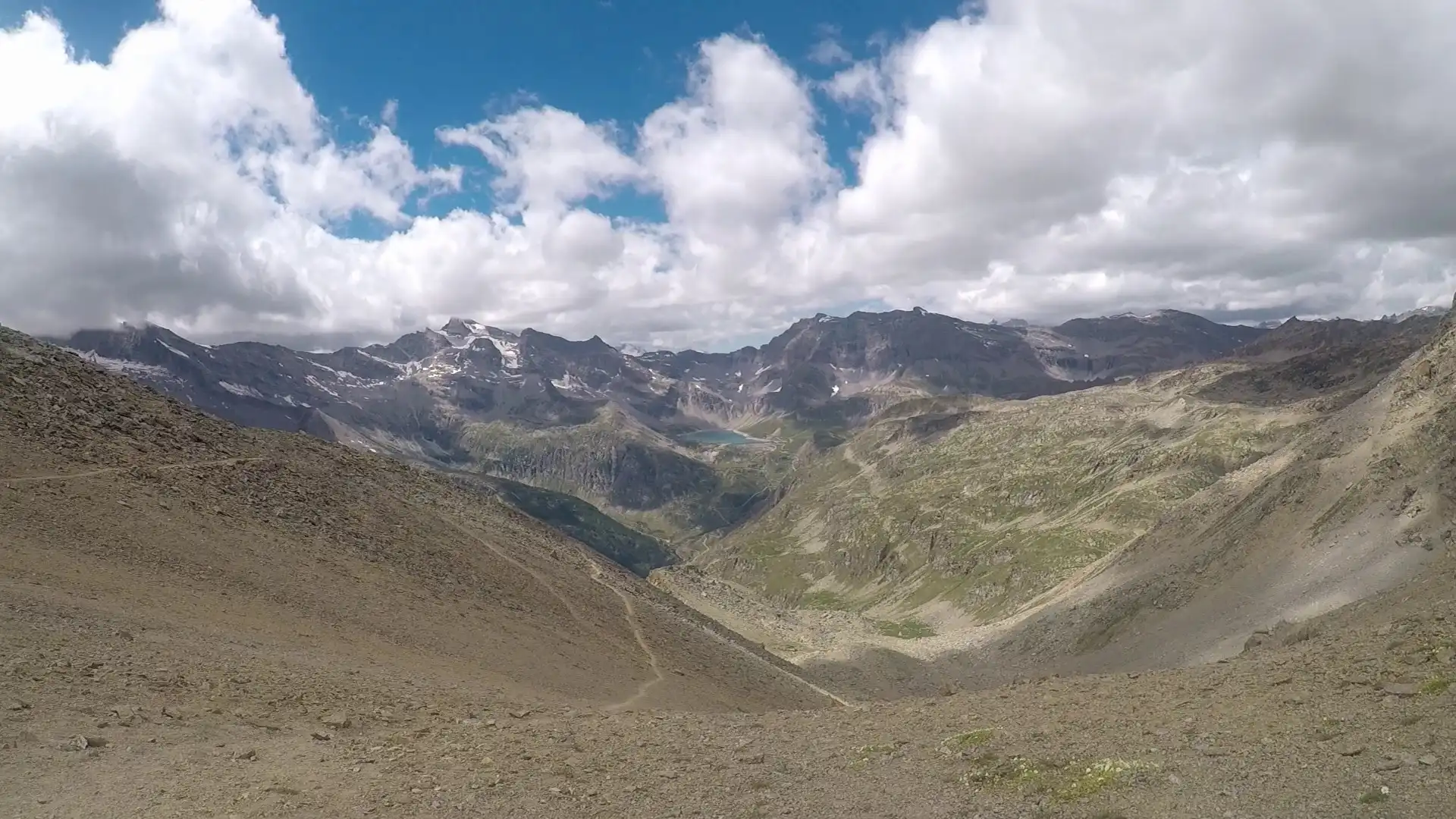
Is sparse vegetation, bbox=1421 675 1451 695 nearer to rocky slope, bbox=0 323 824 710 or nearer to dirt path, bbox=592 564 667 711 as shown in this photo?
dirt path, bbox=592 564 667 711

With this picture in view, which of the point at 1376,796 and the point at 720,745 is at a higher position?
the point at 1376,796

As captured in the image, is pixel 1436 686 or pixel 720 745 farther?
pixel 720 745

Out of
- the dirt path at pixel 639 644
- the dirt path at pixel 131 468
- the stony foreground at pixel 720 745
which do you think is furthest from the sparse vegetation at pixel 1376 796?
the dirt path at pixel 131 468

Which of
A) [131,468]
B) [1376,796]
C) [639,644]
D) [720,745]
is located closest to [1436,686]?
[1376,796]

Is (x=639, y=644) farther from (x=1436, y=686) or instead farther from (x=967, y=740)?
(x=1436, y=686)

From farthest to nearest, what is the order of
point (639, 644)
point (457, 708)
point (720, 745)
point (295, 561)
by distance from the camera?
1. point (639, 644)
2. point (295, 561)
3. point (457, 708)
4. point (720, 745)

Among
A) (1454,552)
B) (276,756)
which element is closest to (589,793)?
(276,756)

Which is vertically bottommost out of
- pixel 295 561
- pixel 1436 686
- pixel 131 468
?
pixel 1436 686
